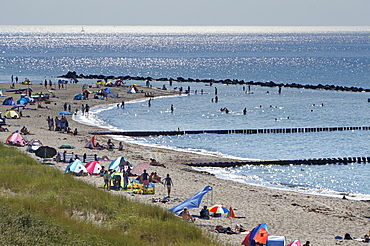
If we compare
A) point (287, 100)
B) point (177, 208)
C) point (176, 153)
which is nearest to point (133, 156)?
point (176, 153)

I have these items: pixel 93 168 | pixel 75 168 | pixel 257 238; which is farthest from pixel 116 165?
pixel 257 238

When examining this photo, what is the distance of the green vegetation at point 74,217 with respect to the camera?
14539 mm

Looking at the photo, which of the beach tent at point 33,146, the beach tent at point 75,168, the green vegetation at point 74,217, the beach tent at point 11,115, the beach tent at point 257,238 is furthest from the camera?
the beach tent at point 11,115

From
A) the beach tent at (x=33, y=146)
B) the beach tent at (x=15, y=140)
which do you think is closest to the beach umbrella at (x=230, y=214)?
the beach tent at (x=33, y=146)

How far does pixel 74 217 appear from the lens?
17438 mm

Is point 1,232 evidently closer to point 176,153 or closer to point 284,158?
point 176,153

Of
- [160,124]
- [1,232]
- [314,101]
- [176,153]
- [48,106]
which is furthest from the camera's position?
[314,101]

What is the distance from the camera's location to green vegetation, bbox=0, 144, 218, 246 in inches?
572

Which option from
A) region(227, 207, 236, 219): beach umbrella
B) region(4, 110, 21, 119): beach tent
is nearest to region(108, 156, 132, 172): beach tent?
region(227, 207, 236, 219): beach umbrella

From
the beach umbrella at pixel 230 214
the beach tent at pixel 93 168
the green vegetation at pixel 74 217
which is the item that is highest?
the green vegetation at pixel 74 217

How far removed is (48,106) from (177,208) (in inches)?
1613

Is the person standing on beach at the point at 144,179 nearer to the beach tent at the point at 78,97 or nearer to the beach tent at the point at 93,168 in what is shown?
the beach tent at the point at 93,168

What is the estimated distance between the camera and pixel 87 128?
48.0m

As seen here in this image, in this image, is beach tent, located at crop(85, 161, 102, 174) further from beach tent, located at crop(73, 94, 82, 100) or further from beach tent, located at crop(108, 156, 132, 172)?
beach tent, located at crop(73, 94, 82, 100)
